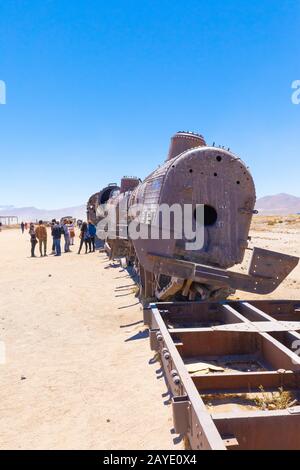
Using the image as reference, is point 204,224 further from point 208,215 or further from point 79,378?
point 79,378

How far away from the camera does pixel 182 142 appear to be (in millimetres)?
8125

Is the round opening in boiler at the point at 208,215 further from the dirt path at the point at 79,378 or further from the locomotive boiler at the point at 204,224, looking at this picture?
the dirt path at the point at 79,378

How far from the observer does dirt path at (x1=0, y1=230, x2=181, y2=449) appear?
4086 millimetres

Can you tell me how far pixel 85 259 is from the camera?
67.5 ft

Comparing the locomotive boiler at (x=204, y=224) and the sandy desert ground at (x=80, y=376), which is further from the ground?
the locomotive boiler at (x=204, y=224)

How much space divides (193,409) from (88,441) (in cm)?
197

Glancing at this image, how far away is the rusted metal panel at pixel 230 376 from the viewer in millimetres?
2588

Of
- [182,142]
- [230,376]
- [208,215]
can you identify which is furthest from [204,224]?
[230,376]

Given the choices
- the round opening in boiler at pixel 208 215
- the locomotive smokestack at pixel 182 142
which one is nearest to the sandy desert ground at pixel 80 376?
the round opening in boiler at pixel 208 215

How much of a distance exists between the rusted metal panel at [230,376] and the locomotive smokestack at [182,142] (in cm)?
384

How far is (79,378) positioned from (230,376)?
9.28 feet

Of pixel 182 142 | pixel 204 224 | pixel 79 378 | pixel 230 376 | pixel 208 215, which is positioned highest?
pixel 182 142

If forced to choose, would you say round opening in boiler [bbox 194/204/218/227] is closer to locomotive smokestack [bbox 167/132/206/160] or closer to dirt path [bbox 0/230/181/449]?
locomotive smokestack [bbox 167/132/206/160]
